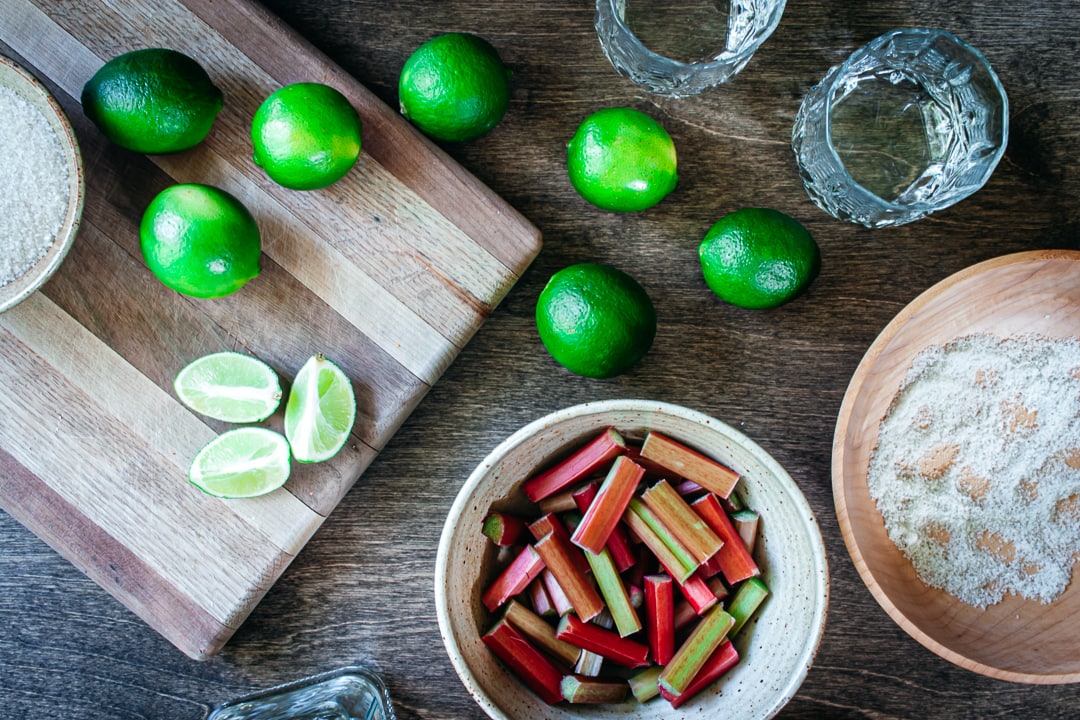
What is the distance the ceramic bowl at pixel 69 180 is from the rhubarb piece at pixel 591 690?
1083 millimetres

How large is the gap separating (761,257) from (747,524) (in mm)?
448

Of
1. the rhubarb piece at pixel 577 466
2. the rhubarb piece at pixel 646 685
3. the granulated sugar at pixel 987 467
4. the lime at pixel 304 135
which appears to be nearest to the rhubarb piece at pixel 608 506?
the rhubarb piece at pixel 577 466

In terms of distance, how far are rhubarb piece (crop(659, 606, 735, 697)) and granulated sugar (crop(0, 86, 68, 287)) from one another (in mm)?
1230

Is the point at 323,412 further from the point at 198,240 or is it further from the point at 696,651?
the point at 696,651

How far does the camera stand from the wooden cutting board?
1.35 m

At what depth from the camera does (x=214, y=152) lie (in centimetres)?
136

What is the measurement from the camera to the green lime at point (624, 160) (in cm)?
126

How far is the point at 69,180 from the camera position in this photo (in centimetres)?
124

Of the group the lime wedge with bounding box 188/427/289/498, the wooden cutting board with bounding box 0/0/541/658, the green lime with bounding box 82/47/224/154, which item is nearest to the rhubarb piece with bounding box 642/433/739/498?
the wooden cutting board with bounding box 0/0/541/658

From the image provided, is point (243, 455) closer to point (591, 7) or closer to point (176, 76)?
point (176, 76)

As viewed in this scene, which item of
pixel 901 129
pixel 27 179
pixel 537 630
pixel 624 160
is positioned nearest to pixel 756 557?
pixel 537 630

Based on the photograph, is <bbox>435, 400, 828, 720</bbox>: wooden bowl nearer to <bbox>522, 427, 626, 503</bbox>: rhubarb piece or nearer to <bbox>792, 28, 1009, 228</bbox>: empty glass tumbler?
<bbox>522, 427, 626, 503</bbox>: rhubarb piece

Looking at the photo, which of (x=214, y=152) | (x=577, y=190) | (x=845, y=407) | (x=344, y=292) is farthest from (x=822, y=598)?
(x=214, y=152)

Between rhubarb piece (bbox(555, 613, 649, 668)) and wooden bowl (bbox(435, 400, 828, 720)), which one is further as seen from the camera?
rhubarb piece (bbox(555, 613, 649, 668))
